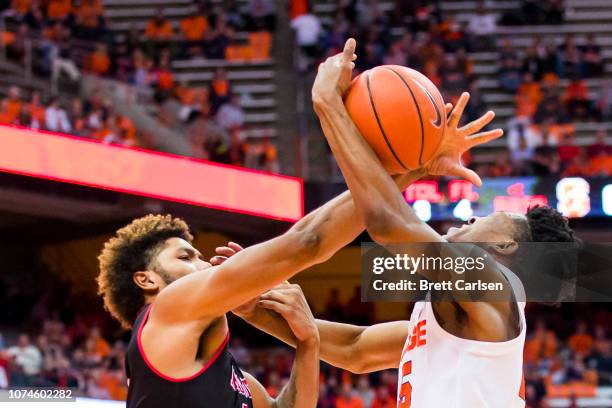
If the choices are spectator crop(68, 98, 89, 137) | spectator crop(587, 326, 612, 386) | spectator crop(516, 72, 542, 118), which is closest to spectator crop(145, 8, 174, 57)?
spectator crop(68, 98, 89, 137)

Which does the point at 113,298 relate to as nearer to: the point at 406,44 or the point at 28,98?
the point at 28,98

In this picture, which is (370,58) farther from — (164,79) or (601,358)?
(601,358)

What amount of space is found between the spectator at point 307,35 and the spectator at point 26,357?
20.1ft

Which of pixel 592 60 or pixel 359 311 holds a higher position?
pixel 592 60

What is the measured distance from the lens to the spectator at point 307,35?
15.5 meters

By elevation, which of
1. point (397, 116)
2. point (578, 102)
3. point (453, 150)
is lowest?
point (578, 102)

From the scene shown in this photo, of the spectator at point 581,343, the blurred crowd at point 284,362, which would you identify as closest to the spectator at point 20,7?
the blurred crowd at point 284,362

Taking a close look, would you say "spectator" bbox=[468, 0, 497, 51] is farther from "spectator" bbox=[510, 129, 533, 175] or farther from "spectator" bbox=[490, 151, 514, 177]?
"spectator" bbox=[490, 151, 514, 177]

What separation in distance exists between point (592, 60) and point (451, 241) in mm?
13022

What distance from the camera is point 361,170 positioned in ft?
10.5

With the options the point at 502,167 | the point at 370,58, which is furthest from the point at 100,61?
the point at 502,167

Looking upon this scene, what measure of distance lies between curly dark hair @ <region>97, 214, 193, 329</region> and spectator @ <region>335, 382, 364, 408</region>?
7.31 meters

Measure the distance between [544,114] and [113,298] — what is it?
1108cm

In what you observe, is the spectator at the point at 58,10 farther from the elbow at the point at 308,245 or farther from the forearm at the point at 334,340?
the elbow at the point at 308,245
